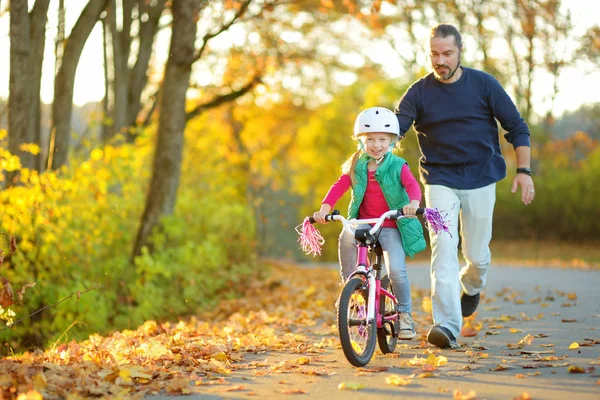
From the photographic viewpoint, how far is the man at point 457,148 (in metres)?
6.84

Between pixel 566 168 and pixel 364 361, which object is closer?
pixel 364 361

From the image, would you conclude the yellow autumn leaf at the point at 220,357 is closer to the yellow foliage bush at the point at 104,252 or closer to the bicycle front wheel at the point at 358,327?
the bicycle front wheel at the point at 358,327

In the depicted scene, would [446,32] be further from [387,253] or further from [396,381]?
[396,381]

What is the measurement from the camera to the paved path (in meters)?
5.12

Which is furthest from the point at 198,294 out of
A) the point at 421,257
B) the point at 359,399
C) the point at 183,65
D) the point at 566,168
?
the point at 566,168

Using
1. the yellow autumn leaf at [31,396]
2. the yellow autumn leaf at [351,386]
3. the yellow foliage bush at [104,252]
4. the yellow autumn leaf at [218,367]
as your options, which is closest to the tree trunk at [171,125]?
the yellow foliage bush at [104,252]

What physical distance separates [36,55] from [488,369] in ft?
28.7

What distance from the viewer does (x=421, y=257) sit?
110 ft

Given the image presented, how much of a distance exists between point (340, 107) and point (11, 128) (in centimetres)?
4067

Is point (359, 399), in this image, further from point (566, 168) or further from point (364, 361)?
point (566, 168)

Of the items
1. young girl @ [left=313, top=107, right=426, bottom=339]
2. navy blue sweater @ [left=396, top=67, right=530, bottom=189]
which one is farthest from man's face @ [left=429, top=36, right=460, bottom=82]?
young girl @ [left=313, top=107, right=426, bottom=339]

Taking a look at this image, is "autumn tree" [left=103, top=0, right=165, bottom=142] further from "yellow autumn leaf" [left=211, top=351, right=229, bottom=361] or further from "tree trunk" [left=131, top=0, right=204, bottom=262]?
"yellow autumn leaf" [left=211, top=351, right=229, bottom=361]

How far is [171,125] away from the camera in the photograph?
44.6 feet

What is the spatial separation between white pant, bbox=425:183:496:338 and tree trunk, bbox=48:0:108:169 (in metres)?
7.49
